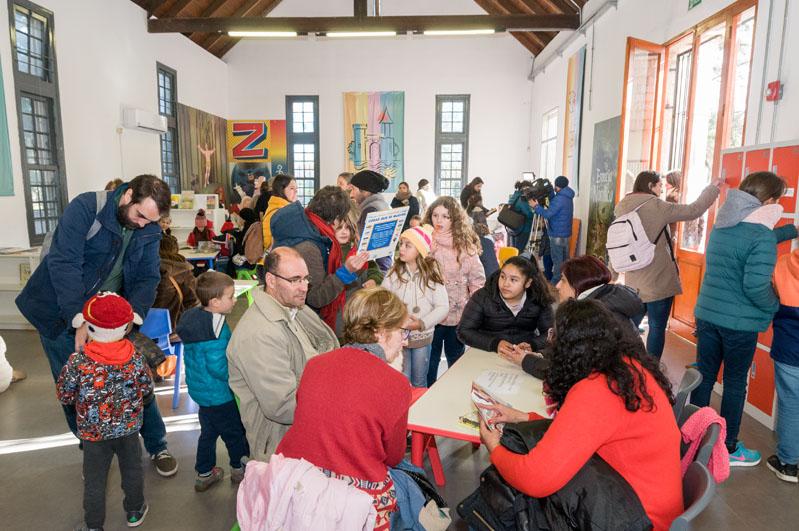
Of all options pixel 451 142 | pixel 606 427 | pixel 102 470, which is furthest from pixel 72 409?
pixel 451 142

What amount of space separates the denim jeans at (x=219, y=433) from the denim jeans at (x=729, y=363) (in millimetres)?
2595

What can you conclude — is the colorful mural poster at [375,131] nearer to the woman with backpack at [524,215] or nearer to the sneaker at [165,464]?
the woman with backpack at [524,215]

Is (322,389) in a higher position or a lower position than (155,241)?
lower

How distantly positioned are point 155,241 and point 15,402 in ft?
7.16

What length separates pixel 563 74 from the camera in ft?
32.8

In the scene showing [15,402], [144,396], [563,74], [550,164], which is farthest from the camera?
[550,164]

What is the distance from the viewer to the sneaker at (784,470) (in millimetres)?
2803

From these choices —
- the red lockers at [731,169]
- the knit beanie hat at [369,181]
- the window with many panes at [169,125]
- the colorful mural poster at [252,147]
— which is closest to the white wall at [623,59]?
the red lockers at [731,169]

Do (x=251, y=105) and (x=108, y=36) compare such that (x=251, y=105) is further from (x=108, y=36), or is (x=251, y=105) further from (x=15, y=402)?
(x=15, y=402)

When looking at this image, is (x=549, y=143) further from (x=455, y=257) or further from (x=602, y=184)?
(x=455, y=257)

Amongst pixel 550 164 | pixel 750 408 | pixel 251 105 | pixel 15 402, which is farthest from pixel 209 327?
pixel 251 105

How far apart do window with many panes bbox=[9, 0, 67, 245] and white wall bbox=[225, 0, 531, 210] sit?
264 inches

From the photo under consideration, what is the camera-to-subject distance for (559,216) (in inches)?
296

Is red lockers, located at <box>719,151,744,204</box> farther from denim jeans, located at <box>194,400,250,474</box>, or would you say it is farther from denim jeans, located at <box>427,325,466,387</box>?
denim jeans, located at <box>194,400,250,474</box>
